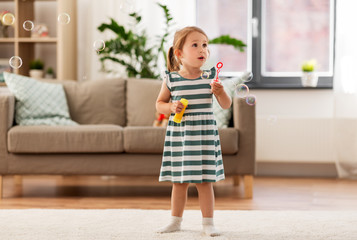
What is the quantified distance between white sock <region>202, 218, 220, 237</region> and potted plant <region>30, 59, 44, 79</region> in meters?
2.72

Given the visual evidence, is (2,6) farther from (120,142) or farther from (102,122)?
(120,142)

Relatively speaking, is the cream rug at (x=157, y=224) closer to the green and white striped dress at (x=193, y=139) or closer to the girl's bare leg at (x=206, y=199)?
the girl's bare leg at (x=206, y=199)

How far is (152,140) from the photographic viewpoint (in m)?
3.24

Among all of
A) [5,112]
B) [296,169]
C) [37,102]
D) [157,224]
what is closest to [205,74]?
[157,224]

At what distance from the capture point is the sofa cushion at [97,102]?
3.85 metres

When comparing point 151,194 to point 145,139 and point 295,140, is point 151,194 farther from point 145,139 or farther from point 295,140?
point 295,140

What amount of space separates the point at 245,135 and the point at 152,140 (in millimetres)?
586

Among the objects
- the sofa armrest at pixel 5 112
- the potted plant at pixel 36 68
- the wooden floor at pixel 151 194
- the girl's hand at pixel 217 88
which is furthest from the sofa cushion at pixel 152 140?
the potted plant at pixel 36 68

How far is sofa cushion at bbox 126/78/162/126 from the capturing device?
3.84m

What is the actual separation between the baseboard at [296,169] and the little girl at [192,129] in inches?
86.7

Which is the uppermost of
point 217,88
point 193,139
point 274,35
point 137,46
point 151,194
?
point 274,35

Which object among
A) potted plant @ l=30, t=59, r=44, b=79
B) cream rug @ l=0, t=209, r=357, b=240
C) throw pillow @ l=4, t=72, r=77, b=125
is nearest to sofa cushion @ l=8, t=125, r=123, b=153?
throw pillow @ l=4, t=72, r=77, b=125

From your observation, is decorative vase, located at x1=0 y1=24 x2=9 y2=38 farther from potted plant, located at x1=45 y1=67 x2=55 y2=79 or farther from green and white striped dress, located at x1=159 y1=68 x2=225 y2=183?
green and white striped dress, located at x1=159 y1=68 x2=225 y2=183

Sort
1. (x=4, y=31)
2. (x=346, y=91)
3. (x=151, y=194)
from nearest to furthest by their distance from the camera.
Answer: (x=151, y=194) < (x=346, y=91) < (x=4, y=31)
